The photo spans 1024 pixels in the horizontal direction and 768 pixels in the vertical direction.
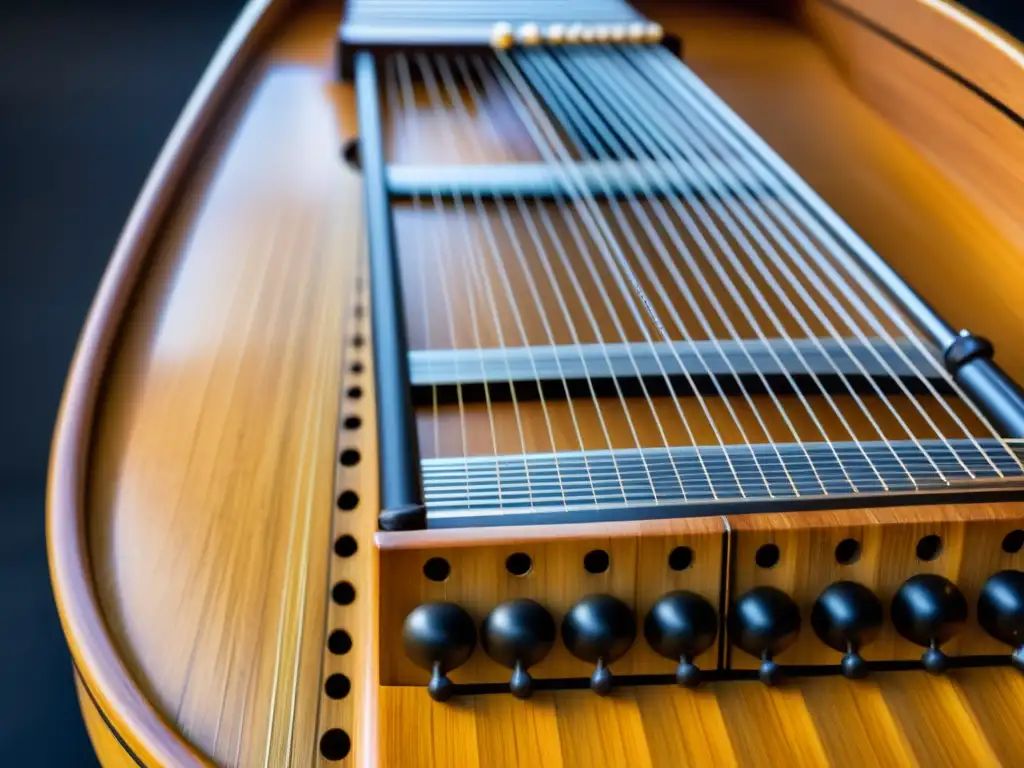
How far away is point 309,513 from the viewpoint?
0.84 metres

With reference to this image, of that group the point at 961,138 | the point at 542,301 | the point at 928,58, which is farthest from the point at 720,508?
the point at 928,58

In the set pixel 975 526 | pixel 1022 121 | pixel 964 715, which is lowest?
pixel 964 715

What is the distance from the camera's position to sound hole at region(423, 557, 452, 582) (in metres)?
0.62

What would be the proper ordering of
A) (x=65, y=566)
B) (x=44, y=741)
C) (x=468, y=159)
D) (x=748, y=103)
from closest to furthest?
(x=65, y=566) < (x=44, y=741) < (x=468, y=159) < (x=748, y=103)

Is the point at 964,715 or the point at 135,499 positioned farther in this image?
the point at 135,499

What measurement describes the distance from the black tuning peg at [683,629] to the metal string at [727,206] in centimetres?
19

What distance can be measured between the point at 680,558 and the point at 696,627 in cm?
4

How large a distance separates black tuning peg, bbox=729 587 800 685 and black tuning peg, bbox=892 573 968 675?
68mm

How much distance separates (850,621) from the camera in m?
0.63

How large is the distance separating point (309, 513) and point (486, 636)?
0.89ft

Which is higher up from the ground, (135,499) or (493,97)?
(493,97)

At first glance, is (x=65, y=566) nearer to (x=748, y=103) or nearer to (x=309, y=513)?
(x=309, y=513)

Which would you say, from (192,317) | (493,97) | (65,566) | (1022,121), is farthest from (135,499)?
(1022,121)

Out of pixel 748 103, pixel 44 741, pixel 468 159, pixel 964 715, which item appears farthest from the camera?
pixel 748 103
